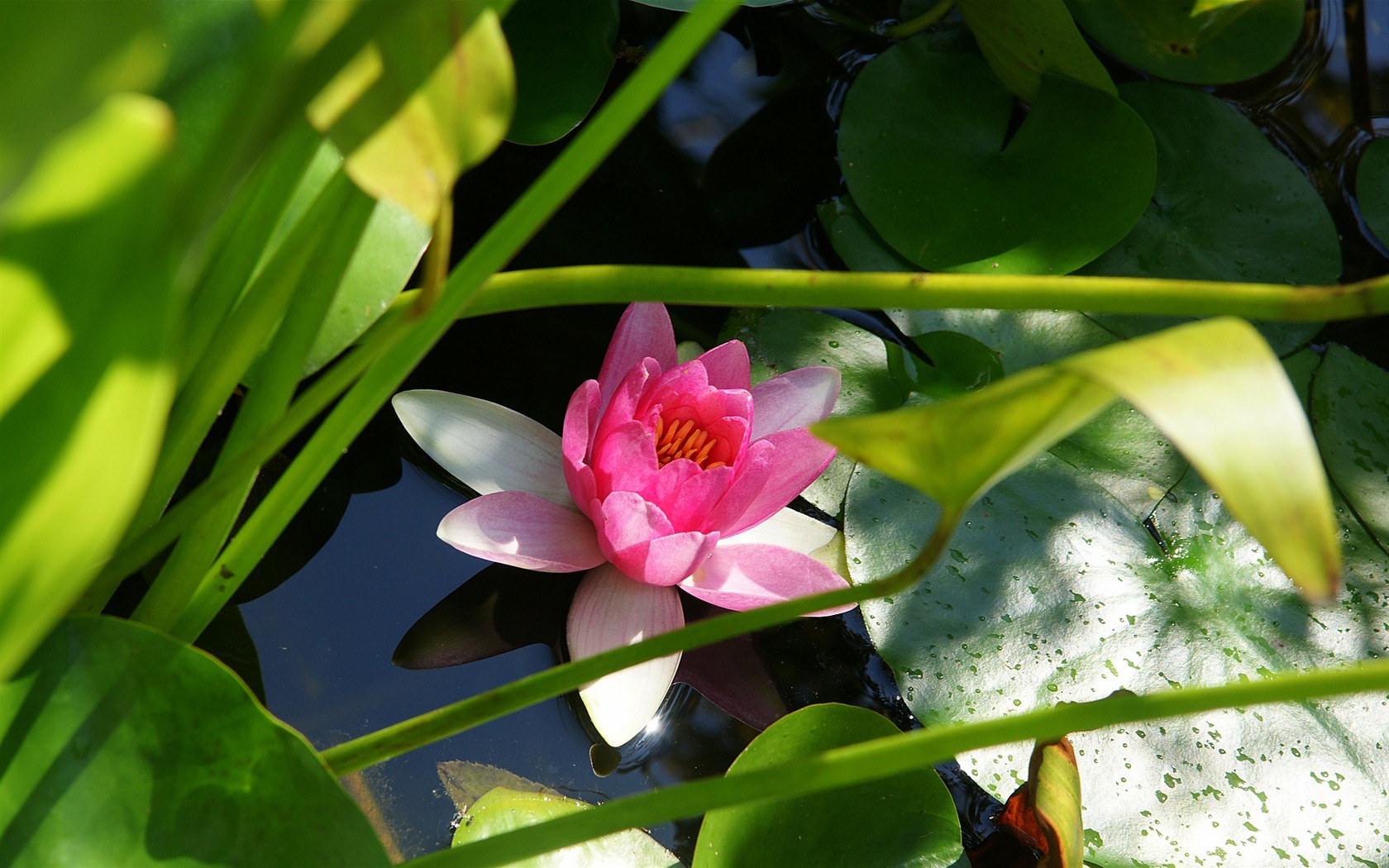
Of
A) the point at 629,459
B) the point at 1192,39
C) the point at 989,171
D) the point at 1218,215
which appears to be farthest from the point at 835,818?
the point at 1192,39

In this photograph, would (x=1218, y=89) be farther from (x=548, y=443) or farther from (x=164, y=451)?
(x=164, y=451)

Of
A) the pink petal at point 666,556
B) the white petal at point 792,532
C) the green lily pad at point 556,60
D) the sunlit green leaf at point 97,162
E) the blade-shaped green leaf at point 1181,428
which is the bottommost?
the white petal at point 792,532

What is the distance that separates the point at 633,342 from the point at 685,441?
0.32 ft

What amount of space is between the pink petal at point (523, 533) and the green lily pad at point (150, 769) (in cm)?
24

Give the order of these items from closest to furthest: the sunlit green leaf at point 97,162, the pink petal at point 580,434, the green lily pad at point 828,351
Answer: the sunlit green leaf at point 97,162, the pink petal at point 580,434, the green lily pad at point 828,351

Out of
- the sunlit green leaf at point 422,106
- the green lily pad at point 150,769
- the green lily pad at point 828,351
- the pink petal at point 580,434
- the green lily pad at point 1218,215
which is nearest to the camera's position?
the sunlit green leaf at point 422,106

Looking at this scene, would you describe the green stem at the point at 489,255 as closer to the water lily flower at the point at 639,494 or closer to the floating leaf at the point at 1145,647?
the water lily flower at the point at 639,494

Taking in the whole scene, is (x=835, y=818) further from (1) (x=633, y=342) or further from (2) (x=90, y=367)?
(2) (x=90, y=367)

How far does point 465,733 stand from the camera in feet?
2.25

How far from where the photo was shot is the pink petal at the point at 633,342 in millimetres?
779

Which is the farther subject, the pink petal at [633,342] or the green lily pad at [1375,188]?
the green lily pad at [1375,188]

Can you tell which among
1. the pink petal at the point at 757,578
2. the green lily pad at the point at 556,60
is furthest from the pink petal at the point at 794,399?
the green lily pad at the point at 556,60

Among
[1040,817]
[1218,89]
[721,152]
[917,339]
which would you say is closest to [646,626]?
[1040,817]

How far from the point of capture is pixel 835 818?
64cm
